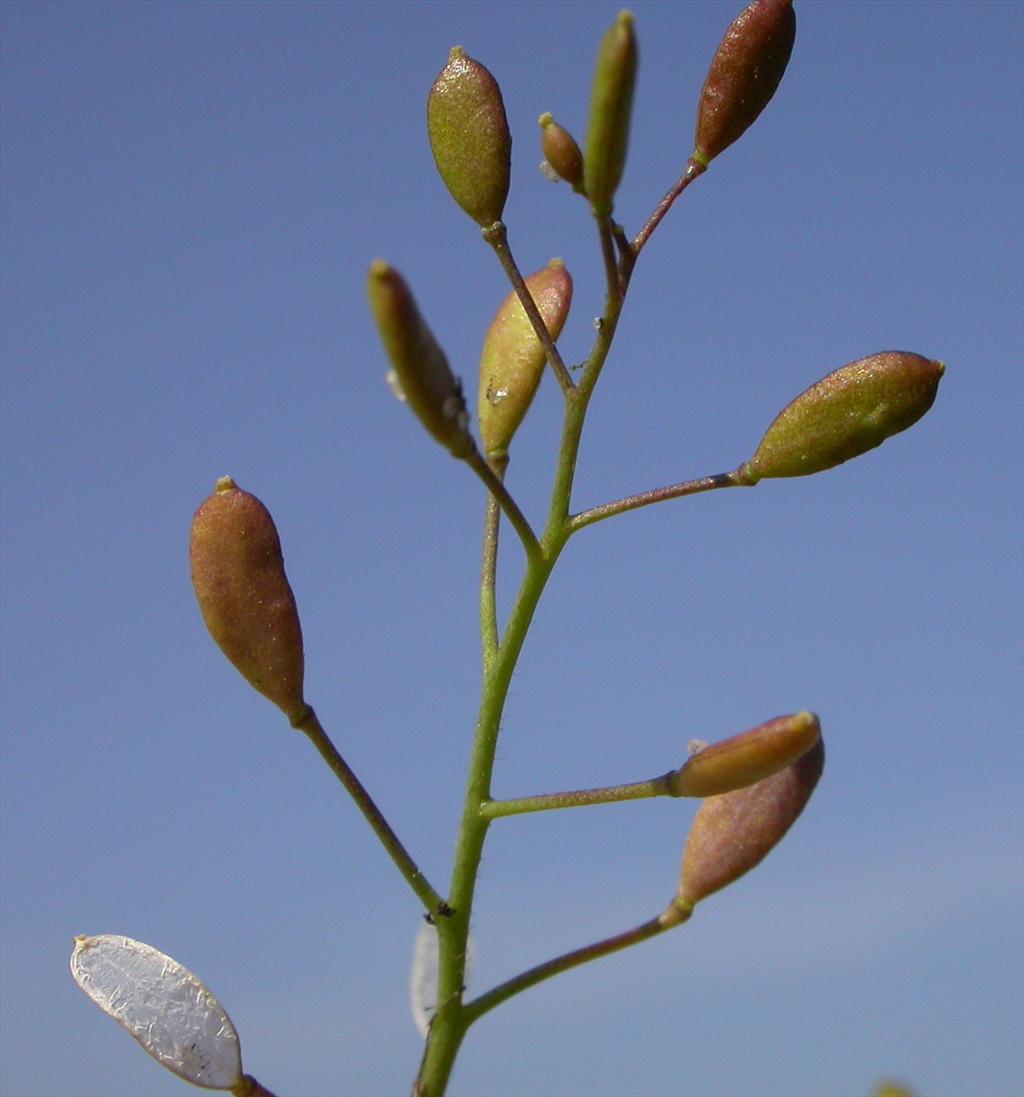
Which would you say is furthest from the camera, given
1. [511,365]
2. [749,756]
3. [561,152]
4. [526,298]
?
[511,365]

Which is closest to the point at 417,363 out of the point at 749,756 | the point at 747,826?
the point at 749,756

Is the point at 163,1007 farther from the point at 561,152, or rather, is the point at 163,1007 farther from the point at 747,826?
the point at 561,152

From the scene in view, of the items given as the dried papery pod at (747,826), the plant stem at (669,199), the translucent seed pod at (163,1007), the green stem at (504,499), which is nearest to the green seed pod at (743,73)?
the plant stem at (669,199)

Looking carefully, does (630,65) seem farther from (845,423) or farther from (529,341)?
(529,341)

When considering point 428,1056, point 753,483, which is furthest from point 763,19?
point 428,1056

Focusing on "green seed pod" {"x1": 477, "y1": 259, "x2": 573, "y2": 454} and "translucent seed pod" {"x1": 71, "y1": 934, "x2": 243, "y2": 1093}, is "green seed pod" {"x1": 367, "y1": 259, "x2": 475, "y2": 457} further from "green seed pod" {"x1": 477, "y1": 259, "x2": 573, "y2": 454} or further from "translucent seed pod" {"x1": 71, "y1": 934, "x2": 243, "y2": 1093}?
"translucent seed pod" {"x1": 71, "y1": 934, "x2": 243, "y2": 1093}
